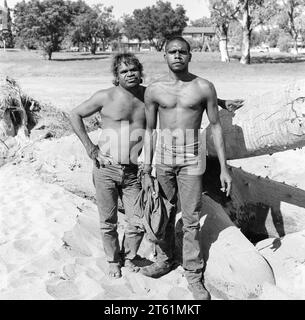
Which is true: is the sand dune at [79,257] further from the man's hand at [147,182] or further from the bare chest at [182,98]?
the bare chest at [182,98]

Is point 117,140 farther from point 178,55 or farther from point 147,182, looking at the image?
point 178,55

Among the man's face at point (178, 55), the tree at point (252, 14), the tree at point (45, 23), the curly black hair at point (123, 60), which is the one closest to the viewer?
the man's face at point (178, 55)

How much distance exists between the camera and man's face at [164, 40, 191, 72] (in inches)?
119

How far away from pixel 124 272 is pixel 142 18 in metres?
Result: 49.3

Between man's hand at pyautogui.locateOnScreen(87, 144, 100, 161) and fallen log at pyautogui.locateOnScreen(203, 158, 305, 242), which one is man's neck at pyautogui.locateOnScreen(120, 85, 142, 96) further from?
fallen log at pyautogui.locateOnScreen(203, 158, 305, 242)

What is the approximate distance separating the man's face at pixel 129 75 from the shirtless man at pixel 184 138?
0.17 meters

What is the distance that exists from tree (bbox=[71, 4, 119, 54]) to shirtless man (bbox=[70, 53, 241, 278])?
36.3 metres

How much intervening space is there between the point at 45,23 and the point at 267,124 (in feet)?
91.1

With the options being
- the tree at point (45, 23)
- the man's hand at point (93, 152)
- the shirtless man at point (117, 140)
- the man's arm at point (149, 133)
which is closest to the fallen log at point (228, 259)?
the shirtless man at point (117, 140)

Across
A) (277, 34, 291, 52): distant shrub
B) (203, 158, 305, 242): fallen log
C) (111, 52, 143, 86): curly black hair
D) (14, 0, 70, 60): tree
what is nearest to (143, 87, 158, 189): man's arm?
(111, 52, 143, 86): curly black hair

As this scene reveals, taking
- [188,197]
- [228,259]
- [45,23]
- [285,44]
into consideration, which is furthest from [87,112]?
[285,44]

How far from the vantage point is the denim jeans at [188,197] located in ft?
10.2
